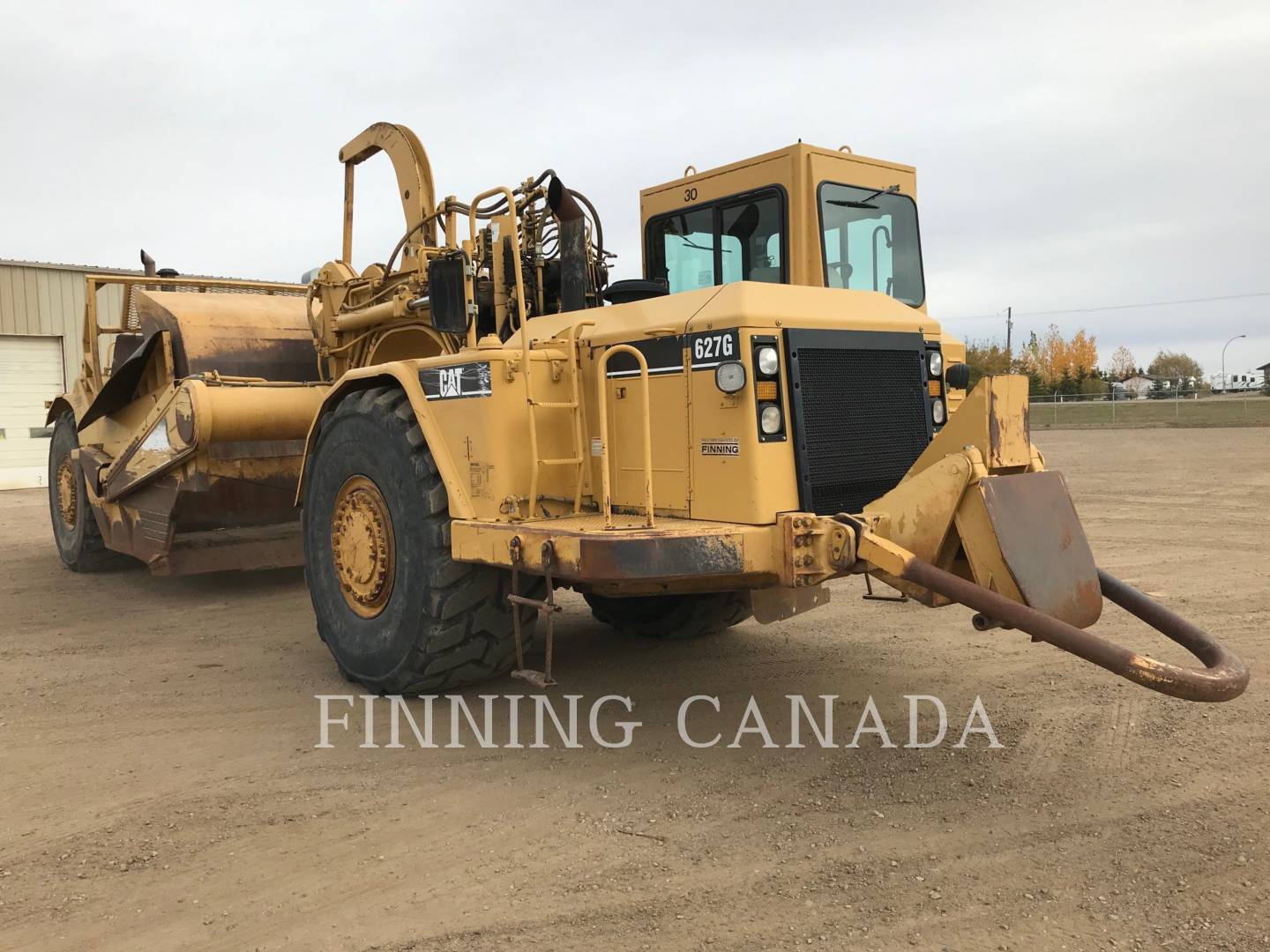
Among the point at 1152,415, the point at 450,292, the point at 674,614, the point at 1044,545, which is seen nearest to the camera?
the point at 1044,545

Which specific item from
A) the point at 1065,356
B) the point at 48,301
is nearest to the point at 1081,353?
the point at 1065,356

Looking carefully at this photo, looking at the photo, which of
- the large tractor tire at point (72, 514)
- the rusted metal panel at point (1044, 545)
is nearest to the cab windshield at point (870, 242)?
the rusted metal panel at point (1044, 545)

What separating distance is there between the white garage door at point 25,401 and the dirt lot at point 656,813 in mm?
16571

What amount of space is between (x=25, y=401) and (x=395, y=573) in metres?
19.4

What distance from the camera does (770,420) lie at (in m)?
4.15

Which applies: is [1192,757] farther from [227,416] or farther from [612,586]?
[227,416]

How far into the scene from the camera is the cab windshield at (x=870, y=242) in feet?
17.7

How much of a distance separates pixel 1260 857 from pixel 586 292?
3980 mm

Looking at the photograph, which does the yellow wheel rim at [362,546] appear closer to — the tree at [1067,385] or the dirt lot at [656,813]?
the dirt lot at [656,813]

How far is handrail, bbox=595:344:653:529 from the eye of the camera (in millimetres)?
4090

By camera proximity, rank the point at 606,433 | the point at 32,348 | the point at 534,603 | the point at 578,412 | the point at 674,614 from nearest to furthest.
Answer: the point at 534,603, the point at 606,433, the point at 578,412, the point at 674,614, the point at 32,348

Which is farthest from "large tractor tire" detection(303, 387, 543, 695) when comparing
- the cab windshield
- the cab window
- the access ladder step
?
the cab windshield

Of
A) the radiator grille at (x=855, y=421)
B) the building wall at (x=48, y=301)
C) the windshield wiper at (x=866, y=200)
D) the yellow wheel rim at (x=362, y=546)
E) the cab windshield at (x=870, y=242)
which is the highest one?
the building wall at (x=48, y=301)

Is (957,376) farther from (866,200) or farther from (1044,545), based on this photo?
(1044,545)
